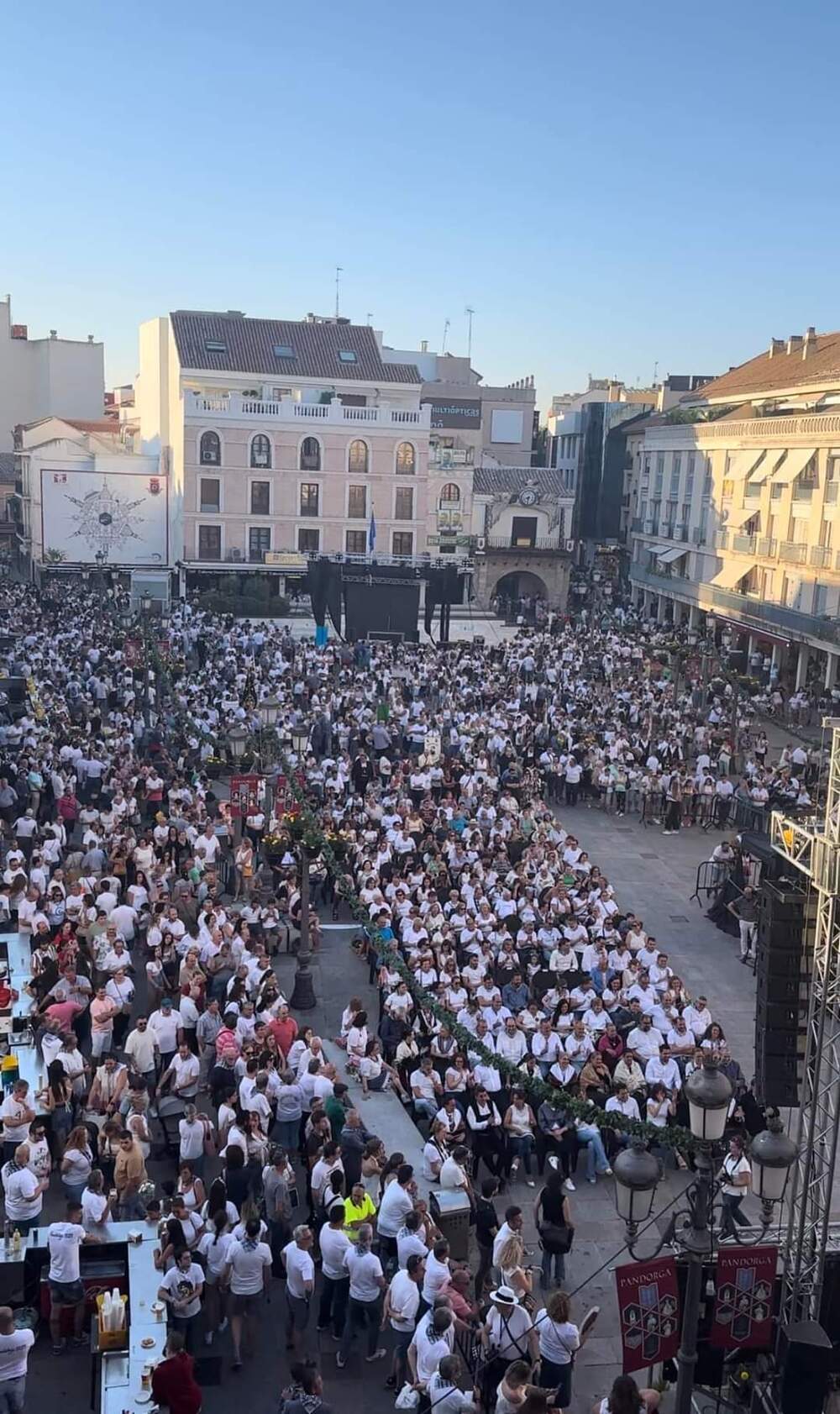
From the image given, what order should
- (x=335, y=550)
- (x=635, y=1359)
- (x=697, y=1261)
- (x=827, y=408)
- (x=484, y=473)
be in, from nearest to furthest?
(x=697, y=1261) → (x=635, y=1359) → (x=827, y=408) → (x=335, y=550) → (x=484, y=473)

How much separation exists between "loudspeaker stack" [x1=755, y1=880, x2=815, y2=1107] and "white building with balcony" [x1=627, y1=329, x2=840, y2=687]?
25.2m

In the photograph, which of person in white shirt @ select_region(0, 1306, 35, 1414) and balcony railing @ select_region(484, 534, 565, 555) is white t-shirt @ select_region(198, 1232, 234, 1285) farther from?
balcony railing @ select_region(484, 534, 565, 555)

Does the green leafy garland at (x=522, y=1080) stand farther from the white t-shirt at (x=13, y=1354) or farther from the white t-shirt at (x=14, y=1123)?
the white t-shirt at (x=13, y=1354)

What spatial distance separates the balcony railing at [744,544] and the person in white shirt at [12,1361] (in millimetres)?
36803

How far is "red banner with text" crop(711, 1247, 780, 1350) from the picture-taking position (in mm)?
8297

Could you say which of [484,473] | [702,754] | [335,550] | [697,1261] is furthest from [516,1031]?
[484,473]

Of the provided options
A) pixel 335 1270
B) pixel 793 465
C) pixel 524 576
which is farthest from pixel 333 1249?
pixel 524 576

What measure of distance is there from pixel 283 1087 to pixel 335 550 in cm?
4234

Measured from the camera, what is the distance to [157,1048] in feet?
37.7

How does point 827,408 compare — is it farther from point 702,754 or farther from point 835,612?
point 702,754

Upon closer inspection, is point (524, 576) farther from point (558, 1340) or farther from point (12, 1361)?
point (12, 1361)

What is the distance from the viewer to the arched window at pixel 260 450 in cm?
5041

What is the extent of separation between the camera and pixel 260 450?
166ft

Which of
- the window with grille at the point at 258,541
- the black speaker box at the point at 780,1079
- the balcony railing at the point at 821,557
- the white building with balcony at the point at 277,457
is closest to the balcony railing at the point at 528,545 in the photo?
the white building with balcony at the point at 277,457
